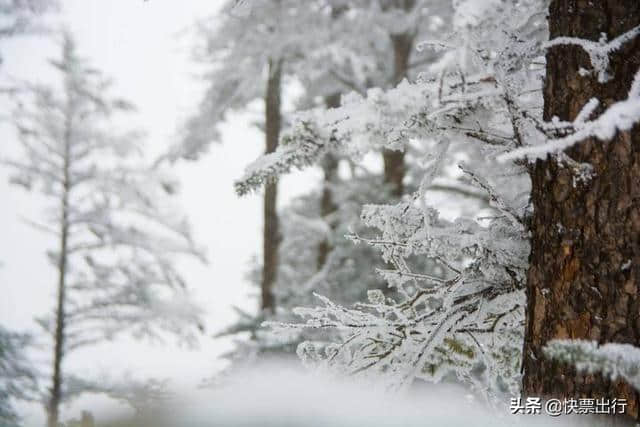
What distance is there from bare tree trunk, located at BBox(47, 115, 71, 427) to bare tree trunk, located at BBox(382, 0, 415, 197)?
5869mm

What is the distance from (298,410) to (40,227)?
940 cm

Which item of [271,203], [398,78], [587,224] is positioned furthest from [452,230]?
[398,78]

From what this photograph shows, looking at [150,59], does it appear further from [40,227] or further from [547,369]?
[547,369]

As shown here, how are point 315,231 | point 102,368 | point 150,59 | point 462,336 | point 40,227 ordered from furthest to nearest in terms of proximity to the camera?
point 150,59
point 315,231
point 102,368
point 40,227
point 462,336

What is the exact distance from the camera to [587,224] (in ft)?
5.86

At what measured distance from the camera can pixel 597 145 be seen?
177cm

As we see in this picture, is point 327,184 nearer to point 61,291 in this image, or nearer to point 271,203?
point 271,203

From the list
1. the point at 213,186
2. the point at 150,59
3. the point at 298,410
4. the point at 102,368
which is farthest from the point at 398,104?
the point at 213,186

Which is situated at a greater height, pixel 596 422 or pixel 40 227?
pixel 40 227

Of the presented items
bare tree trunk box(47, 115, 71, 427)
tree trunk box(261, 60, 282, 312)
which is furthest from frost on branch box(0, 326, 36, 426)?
tree trunk box(261, 60, 282, 312)

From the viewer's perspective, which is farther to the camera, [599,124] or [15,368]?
[15,368]

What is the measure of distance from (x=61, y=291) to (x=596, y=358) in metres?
9.63

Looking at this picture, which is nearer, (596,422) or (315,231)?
(596,422)

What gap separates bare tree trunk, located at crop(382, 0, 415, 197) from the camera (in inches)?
400
